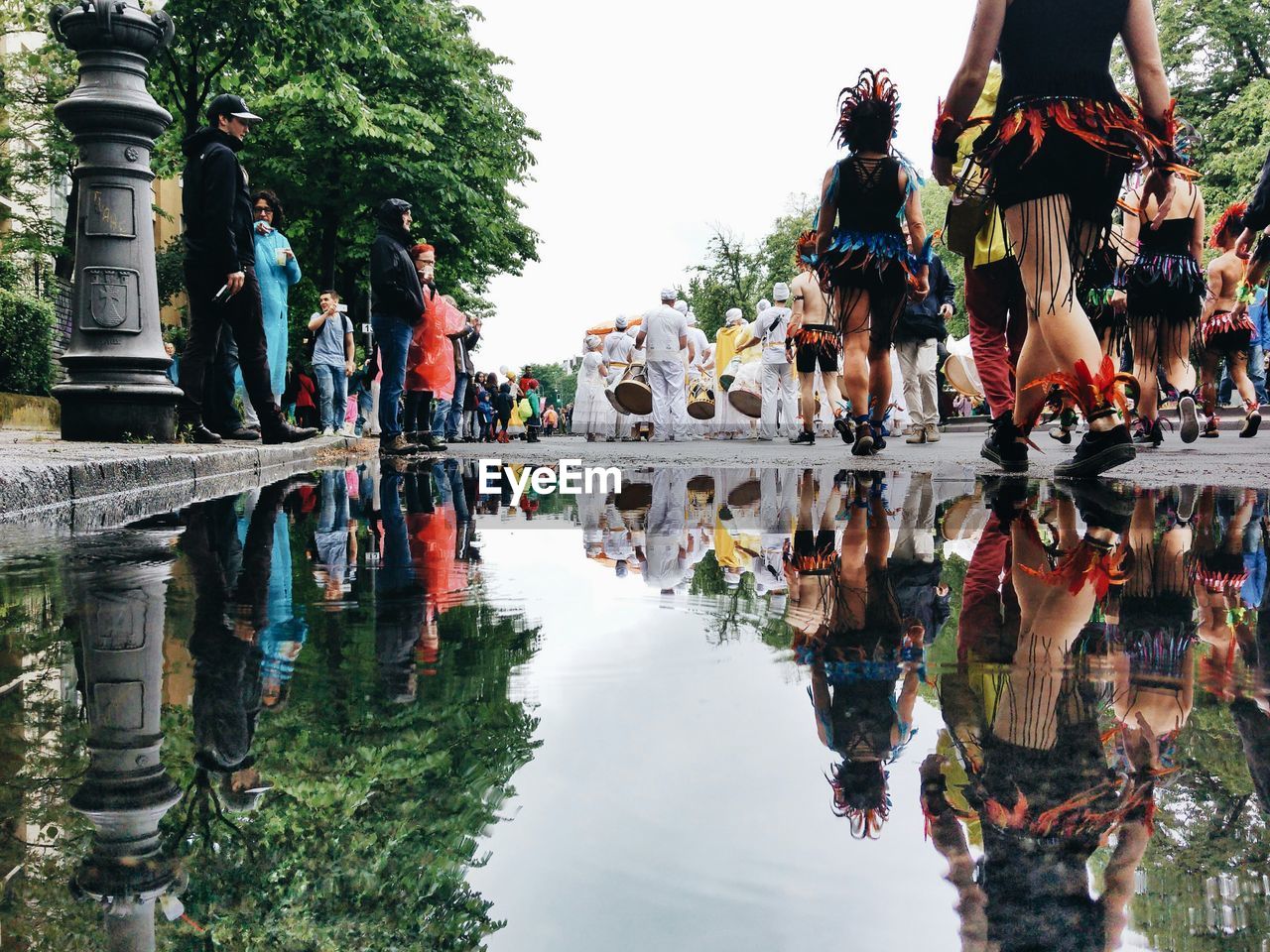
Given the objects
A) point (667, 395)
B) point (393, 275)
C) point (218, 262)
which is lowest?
point (667, 395)

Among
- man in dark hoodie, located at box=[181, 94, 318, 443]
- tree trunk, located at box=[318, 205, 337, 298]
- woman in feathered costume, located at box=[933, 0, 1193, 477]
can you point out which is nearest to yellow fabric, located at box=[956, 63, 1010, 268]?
woman in feathered costume, located at box=[933, 0, 1193, 477]

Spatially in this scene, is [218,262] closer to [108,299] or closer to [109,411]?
[108,299]

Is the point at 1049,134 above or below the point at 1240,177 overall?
below

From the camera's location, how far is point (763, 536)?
402 cm

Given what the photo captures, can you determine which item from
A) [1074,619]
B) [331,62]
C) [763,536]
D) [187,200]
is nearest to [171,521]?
[763,536]

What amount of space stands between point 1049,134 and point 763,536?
2755 millimetres

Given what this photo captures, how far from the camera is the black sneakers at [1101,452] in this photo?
580 cm

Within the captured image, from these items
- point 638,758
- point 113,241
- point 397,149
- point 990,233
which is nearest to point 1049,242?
point 990,233

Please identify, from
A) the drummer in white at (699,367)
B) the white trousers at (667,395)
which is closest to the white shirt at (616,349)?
the drummer in white at (699,367)

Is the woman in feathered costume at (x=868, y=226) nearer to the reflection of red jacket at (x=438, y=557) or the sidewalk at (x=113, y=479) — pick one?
the sidewalk at (x=113, y=479)

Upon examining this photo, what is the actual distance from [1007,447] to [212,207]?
554cm

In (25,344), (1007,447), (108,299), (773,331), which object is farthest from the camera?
(773,331)

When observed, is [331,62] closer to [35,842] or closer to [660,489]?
[660,489]

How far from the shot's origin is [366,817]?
125 cm
